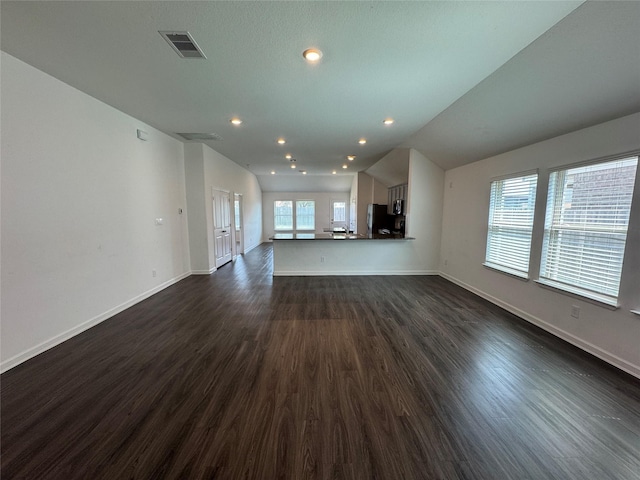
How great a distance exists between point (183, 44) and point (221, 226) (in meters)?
4.67

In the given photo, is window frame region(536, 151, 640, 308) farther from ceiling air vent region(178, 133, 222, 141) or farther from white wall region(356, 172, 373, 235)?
white wall region(356, 172, 373, 235)

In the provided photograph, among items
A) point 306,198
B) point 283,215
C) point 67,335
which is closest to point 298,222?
point 283,215

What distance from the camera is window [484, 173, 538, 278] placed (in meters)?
3.44

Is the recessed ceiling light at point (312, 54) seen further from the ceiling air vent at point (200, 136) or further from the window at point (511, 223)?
the window at point (511, 223)

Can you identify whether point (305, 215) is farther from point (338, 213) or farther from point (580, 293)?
point (580, 293)

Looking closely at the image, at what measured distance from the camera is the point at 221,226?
633 centimetres

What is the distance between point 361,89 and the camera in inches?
111

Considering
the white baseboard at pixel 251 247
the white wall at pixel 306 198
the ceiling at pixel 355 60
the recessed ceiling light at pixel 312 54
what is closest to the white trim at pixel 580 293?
the ceiling at pixel 355 60

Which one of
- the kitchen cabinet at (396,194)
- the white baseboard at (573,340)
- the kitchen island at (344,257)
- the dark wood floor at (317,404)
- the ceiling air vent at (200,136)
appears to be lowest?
the dark wood floor at (317,404)

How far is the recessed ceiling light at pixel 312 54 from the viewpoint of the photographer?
2115 mm

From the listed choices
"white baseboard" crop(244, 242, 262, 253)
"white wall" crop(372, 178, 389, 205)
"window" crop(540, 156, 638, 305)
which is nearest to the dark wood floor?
"window" crop(540, 156, 638, 305)

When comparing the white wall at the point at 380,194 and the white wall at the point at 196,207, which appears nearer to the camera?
the white wall at the point at 196,207

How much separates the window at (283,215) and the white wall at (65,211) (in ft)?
23.0

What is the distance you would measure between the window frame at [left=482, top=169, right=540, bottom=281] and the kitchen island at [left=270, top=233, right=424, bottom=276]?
1.66 meters
